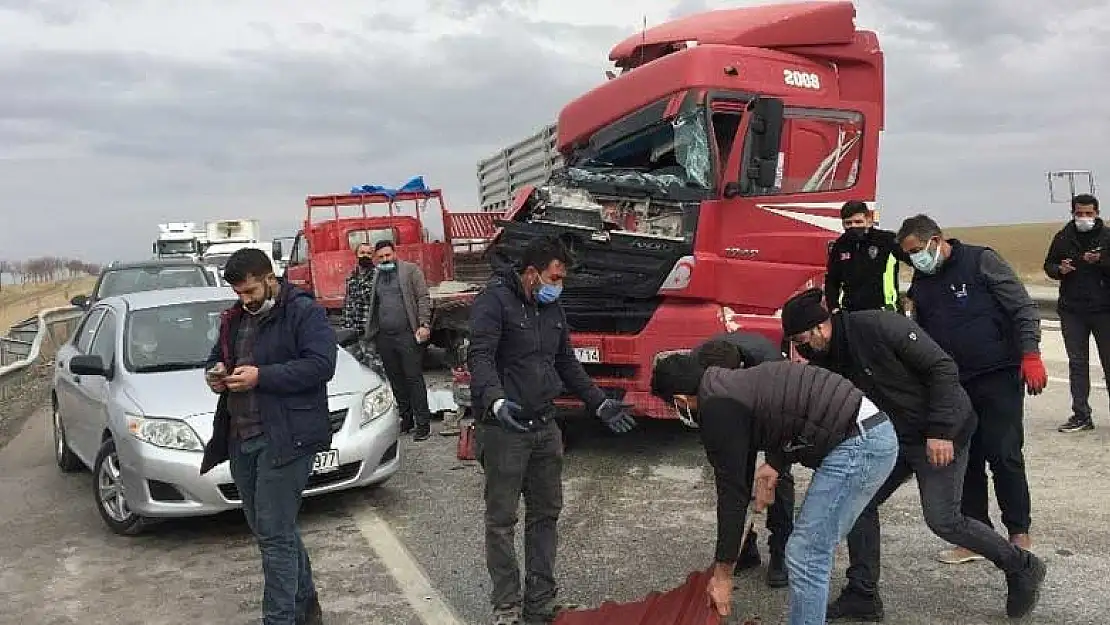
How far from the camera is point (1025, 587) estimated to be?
3756 mm

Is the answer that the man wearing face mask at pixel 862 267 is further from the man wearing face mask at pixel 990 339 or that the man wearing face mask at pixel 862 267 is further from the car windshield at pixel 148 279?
the car windshield at pixel 148 279

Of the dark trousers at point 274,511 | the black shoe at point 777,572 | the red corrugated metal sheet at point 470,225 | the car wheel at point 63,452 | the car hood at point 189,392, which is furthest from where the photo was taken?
the red corrugated metal sheet at point 470,225

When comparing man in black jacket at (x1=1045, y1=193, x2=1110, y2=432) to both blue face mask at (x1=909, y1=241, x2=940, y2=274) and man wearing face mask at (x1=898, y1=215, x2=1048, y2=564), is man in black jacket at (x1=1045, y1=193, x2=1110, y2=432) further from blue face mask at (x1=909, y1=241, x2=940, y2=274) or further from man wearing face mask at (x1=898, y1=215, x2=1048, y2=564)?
blue face mask at (x1=909, y1=241, x2=940, y2=274)

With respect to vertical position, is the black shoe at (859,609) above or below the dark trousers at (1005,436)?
below

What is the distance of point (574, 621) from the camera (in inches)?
147

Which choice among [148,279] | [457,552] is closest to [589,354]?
[457,552]

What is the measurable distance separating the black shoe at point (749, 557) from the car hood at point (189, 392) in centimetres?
236

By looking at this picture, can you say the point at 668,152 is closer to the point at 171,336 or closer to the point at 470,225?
the point at 171,336

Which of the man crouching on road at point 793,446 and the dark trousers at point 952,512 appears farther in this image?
the dark trousers at point 952,512

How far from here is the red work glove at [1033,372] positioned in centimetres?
413

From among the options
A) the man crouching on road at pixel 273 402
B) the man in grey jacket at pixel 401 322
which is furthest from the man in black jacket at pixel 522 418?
the man in grey jacket at pixel 401 322

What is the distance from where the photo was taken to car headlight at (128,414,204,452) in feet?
17.2

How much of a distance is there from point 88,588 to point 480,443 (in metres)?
2.36

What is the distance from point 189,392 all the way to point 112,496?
0.80 m
